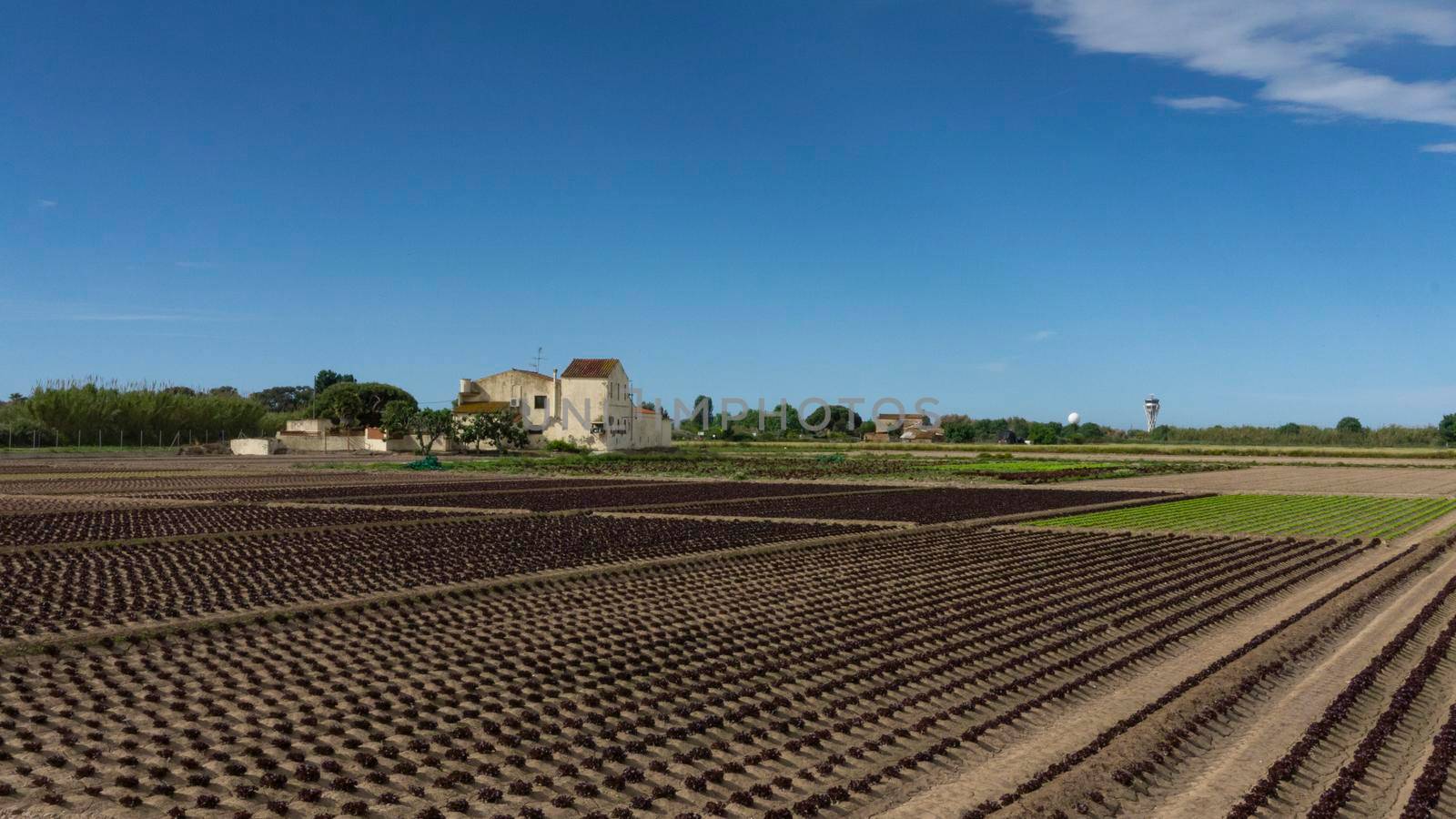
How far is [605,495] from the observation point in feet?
105

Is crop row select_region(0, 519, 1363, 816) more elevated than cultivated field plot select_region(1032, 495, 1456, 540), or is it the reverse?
cultivated field plot select_region(1032, 495, 1456, 540)

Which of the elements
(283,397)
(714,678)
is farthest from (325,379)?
(714,678)

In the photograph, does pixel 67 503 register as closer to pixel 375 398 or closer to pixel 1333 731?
pixel 1333 731

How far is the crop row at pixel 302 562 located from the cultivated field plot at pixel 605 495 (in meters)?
5.15

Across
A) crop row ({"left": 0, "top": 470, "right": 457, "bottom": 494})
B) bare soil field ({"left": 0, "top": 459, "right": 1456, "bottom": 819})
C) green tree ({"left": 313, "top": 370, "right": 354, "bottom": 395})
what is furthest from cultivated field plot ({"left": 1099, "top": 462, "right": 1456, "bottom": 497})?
green tree ({"left": 313, "top": 370, "right": 354, "bottom": 395})

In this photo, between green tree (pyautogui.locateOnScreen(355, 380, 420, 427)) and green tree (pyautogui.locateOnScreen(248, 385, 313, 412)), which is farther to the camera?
green tree (pyautogui.locateOnScreen(248, 385, 313, 412))

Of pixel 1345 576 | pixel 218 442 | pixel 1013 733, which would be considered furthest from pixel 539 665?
pixel 218 442

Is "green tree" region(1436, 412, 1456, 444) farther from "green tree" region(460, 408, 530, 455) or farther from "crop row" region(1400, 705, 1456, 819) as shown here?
"crop row" region(1400, 705, 1456, 819)

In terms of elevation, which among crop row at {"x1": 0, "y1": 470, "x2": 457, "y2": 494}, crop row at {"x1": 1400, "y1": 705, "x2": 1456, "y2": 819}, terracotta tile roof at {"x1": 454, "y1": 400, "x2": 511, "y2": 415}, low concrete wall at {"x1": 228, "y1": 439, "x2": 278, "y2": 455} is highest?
terracotta tile roof at {"x1": 454, "y1": 400, "x2": 511, "y2": 415}

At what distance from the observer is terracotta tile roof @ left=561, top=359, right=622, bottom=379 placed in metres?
72.9

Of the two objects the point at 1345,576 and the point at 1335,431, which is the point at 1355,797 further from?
the point at 1335,431

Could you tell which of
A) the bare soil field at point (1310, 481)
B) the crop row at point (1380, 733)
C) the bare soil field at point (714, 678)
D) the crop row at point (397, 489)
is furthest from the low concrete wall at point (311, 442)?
the crop row at point (1380, 733)

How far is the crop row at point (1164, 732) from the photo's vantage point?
6.48 meters

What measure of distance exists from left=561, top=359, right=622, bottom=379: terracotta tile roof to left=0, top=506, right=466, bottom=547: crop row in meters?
47.0
